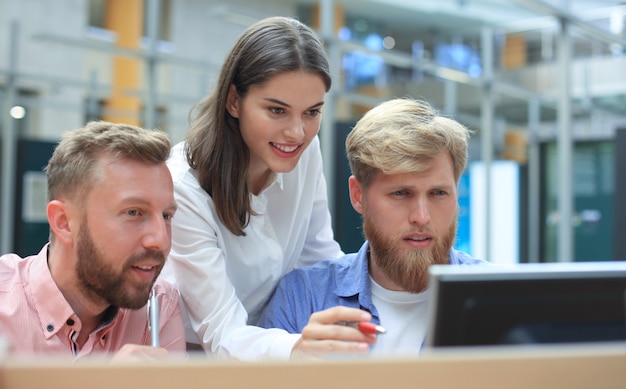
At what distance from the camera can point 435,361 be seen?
2.31 feet

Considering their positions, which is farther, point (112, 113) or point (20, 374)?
point (112, 113)

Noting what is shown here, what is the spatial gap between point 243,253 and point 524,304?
1.24m

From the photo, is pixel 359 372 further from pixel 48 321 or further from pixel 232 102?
pixel 232 102

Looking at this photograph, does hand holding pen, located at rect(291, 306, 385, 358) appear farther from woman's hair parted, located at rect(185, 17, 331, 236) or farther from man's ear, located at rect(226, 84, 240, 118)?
man's ear, located at rect(226, 84, 240, 118)

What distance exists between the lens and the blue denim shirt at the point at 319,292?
2.03 meters

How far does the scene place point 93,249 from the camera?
1655mm

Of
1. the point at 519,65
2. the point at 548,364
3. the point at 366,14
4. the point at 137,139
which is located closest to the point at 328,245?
the point at 137,139

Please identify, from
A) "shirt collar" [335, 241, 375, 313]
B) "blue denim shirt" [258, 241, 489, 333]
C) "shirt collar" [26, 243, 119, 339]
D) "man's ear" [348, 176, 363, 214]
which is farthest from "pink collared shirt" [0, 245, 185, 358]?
"man's ear" [348, 176, 363, 214]

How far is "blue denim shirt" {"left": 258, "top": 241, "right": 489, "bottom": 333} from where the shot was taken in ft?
6.66

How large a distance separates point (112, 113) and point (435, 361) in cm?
875

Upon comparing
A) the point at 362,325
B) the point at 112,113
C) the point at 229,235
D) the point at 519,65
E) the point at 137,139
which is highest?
the point at 519,65

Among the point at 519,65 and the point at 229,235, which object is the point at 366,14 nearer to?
the point at 519,65

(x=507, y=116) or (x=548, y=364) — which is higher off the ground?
(x=507, y=116)

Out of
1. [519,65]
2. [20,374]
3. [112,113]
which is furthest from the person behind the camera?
[519,65]
